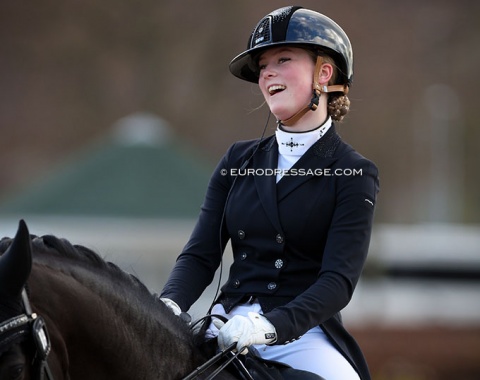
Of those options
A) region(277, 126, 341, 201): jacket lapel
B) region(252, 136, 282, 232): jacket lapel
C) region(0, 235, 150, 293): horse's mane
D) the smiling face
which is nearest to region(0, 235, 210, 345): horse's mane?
region(0, 235, 150, 293): horse's mane

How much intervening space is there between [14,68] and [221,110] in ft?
28.8

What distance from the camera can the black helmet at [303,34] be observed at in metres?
4.66

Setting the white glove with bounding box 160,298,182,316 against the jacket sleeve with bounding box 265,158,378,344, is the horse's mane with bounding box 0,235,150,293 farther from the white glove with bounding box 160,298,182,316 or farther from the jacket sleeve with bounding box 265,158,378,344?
the jacket sleeve with bounding box 265,158,378,344

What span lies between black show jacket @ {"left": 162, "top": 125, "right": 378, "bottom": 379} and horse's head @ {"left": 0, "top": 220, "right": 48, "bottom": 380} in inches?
44.7

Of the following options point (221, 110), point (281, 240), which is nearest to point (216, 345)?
point (281, 240)

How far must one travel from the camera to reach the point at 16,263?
3.44 meters

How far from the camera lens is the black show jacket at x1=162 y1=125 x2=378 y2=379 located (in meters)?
4.48

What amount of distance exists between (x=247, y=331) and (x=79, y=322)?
0.70 m

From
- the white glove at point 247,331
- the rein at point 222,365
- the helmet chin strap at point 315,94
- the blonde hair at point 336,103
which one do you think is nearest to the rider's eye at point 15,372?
the rein at point 222,365

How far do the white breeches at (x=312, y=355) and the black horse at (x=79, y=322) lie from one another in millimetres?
291

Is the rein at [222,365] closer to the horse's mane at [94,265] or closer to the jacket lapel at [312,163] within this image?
the horse's mane at [94,265]

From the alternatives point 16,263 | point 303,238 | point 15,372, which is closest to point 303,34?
point 303,238

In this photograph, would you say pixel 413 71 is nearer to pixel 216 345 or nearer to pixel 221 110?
pixel 221 110

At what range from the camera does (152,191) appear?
20.4 metres
